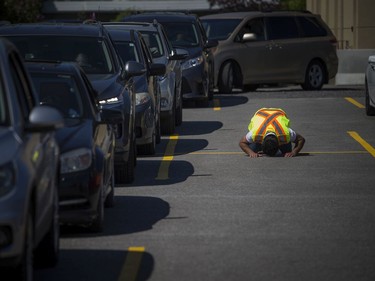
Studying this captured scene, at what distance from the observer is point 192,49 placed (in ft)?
89.8

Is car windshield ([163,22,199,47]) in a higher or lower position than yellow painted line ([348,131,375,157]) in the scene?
higher

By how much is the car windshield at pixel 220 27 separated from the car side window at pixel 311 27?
5.28 feet

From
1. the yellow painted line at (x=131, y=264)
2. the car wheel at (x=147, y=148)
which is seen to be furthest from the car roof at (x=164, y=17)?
the yellow painted line at (x=131, y=264)

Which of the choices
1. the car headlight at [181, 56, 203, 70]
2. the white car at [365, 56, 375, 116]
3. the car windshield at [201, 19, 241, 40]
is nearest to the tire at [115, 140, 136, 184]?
the white car at [365, 56, 375, 116]

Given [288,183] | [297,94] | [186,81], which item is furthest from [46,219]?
[297,94]

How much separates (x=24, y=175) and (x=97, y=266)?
75.7 inches

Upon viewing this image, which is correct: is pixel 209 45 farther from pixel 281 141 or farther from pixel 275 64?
pixel 281 141

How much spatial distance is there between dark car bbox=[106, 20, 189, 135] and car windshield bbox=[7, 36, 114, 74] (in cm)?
497

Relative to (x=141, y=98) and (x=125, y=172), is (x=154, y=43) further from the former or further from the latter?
(x=125, y=172)

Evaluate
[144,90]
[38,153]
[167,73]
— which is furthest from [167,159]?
A: [38,153]

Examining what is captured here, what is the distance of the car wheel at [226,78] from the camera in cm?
3209

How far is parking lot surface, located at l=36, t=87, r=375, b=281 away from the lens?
33.0ft

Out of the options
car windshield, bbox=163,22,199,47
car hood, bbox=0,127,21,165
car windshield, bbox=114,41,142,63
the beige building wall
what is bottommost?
the beige building wall

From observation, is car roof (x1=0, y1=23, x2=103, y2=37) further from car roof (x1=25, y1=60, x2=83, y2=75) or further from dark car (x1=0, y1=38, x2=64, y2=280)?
dark car (x1=0, y1=38, x2=64, y2=280)
